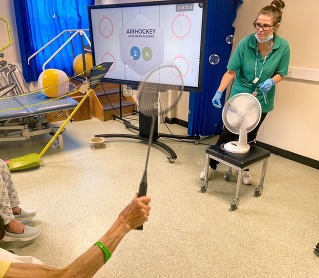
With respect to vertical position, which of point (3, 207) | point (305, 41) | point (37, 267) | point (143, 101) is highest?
point (305, 41)

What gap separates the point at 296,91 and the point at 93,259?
264 cm

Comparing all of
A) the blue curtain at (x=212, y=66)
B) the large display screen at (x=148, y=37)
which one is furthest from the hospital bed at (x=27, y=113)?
the blue curtain at (x=212, y=66)

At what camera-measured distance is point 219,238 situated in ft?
6.08

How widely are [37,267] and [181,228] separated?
1245mm

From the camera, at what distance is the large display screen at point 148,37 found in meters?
2.53

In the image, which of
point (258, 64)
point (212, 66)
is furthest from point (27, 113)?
point (258, 64)

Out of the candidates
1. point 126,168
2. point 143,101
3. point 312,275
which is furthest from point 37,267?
point 126,168

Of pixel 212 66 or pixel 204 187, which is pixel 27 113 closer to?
pixel 204 187

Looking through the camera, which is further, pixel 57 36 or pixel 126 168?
pixel 57 36

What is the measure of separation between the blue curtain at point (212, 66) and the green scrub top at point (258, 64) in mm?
729

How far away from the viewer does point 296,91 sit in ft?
9.26

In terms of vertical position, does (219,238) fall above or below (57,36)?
below

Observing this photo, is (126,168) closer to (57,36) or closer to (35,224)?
Result: (35,224)

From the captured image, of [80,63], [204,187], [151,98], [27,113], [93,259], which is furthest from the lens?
[80,63]
